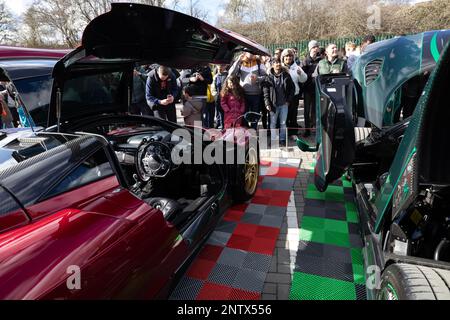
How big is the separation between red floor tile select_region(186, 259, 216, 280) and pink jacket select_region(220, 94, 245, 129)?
322 cm

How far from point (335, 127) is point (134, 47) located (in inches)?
74.9

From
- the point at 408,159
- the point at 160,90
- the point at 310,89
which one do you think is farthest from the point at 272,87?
the point at 408,159

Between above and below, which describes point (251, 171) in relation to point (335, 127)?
below

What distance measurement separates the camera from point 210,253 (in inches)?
111

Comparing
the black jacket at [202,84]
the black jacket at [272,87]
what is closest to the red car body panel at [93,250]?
the black jacket at [272,87]

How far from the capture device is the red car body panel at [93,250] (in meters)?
1.13

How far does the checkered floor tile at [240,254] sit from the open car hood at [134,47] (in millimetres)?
1672

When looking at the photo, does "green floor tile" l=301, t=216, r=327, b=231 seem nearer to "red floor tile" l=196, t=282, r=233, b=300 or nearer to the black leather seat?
"red floor tile" l=196, t=282, r=233, b=300

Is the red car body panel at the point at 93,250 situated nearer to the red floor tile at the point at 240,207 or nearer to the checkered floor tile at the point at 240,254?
the checkered floor tile at the point at 240,254

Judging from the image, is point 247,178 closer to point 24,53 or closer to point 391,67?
point 391,67

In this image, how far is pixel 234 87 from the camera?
5551 millimetres

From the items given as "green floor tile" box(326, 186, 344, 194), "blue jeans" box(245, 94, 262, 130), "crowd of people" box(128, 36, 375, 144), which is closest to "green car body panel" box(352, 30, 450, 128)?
"green floor tile" box(326, 186, 344, 194)

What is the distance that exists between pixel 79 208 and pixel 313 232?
2.33 meters

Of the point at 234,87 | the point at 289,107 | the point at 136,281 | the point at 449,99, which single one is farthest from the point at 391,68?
the point at 289,107
